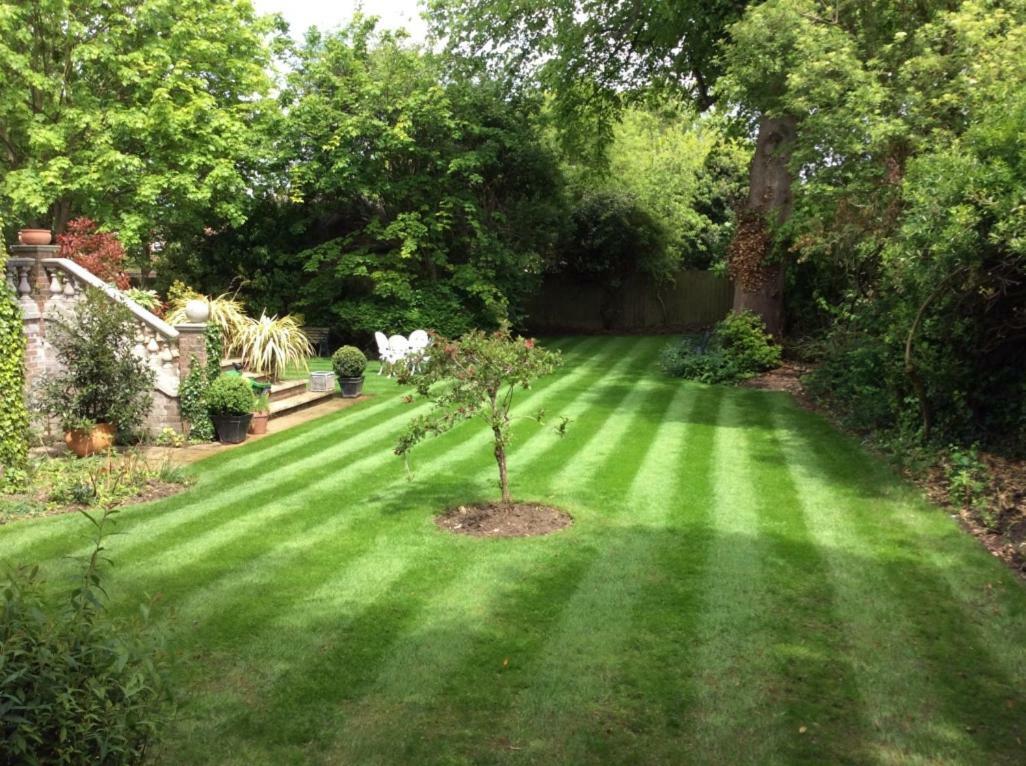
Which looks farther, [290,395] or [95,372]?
[290,395]

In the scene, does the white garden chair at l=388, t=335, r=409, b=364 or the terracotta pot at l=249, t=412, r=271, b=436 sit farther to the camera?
the white garden chair at l=388, t=335, r=409, b=364

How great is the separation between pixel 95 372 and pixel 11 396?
1229 millimetres

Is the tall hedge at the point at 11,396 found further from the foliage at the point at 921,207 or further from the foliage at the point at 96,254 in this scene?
the foliage at the point at 921,207

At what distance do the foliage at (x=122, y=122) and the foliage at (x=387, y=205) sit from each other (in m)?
1.24

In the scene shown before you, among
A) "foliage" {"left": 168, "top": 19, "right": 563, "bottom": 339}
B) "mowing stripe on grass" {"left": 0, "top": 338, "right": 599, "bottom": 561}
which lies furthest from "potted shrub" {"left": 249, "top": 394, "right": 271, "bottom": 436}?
"foliage" {"left": 168, "top": 19, "right": 563, "bottom": 339}

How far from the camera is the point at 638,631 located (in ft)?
15.5

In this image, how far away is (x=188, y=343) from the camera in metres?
9.83

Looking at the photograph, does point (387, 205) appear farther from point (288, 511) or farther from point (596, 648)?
point (596, 648)

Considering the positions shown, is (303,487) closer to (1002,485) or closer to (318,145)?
(1002,485)

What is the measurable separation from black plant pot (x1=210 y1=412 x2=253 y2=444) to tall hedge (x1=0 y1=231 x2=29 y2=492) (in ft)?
7.78

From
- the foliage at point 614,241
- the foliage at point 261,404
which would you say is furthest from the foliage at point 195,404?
the foliage at point 614,241

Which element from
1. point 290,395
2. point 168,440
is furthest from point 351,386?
point 168,440

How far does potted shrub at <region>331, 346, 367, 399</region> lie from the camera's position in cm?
1328

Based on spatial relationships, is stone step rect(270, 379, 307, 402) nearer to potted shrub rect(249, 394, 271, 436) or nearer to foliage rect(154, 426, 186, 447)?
potted shrub rect(249, 394, 271, 436)
